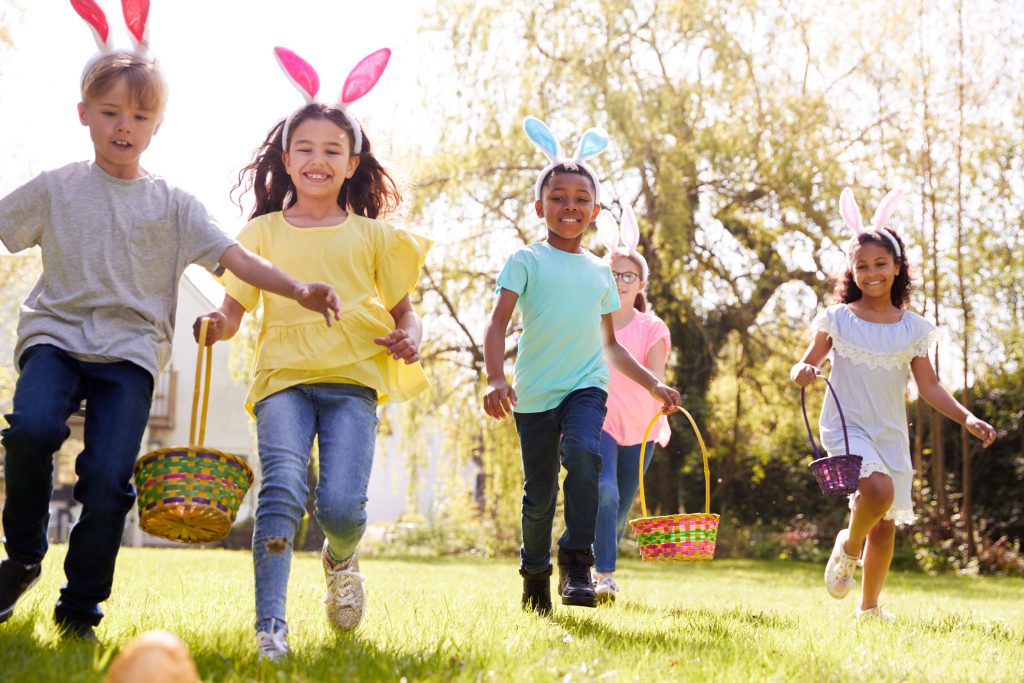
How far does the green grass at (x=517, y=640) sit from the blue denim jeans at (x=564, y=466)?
0.94 feet

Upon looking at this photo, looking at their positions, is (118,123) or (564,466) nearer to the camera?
(118,123)

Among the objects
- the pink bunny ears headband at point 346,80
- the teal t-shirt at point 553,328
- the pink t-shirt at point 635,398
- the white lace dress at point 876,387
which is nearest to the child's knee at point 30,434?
the pink bunny ears headband at point 346,80

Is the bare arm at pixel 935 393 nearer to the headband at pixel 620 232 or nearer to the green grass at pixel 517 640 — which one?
the green grass at pixel 517 640

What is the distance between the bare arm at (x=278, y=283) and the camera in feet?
9.52

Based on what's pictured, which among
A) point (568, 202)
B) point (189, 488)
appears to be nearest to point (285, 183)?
point (568, 202)

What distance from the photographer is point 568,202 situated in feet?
13.8

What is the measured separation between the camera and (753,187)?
1391 cm

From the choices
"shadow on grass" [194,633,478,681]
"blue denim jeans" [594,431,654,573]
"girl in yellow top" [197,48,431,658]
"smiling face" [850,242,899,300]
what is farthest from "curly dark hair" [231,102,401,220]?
"smiling face" [850,242,899,300]

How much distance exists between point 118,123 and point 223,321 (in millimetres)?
689

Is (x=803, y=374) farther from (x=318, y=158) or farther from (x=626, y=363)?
(x=318, y=158)

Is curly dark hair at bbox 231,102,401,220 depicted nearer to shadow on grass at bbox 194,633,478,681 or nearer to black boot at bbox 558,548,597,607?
black boot at bbox 558,548,597,607

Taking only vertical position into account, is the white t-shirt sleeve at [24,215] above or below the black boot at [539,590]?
above

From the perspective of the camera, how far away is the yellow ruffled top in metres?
3.33

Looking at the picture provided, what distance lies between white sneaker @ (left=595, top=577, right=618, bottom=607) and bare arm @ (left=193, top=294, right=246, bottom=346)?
2.39 m
